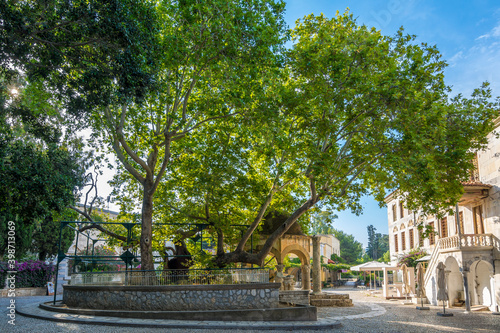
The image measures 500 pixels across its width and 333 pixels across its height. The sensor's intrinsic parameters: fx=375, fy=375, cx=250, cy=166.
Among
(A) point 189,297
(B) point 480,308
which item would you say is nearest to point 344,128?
(A) point 189,297

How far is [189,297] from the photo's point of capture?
12266 millimetres

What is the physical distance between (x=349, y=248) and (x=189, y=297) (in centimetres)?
8726

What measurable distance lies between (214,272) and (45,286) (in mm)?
17323

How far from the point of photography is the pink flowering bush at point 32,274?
23.9m

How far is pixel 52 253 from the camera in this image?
31.8 meters

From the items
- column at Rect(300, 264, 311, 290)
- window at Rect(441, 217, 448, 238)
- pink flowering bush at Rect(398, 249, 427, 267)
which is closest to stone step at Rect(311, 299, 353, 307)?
column at Rect(300, 264, 311, 290)

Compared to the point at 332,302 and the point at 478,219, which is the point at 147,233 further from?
the point at 478,219

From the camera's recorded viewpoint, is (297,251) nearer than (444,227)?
Yes

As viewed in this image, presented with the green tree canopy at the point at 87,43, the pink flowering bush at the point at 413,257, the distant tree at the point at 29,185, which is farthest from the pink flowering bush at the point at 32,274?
the pink flowering bush at the point at 413,257

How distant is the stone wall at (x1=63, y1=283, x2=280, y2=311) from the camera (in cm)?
1224

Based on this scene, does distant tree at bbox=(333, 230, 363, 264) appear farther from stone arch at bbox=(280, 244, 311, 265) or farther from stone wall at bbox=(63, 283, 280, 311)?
stone wall at bbox=(63, 283, 280, 311)

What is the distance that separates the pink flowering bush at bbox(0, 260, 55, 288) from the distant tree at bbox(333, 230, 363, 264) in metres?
73.5

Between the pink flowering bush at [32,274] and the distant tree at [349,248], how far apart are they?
73.5m

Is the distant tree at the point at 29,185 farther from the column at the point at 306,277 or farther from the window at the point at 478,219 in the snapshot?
the window at the point at 478,219
